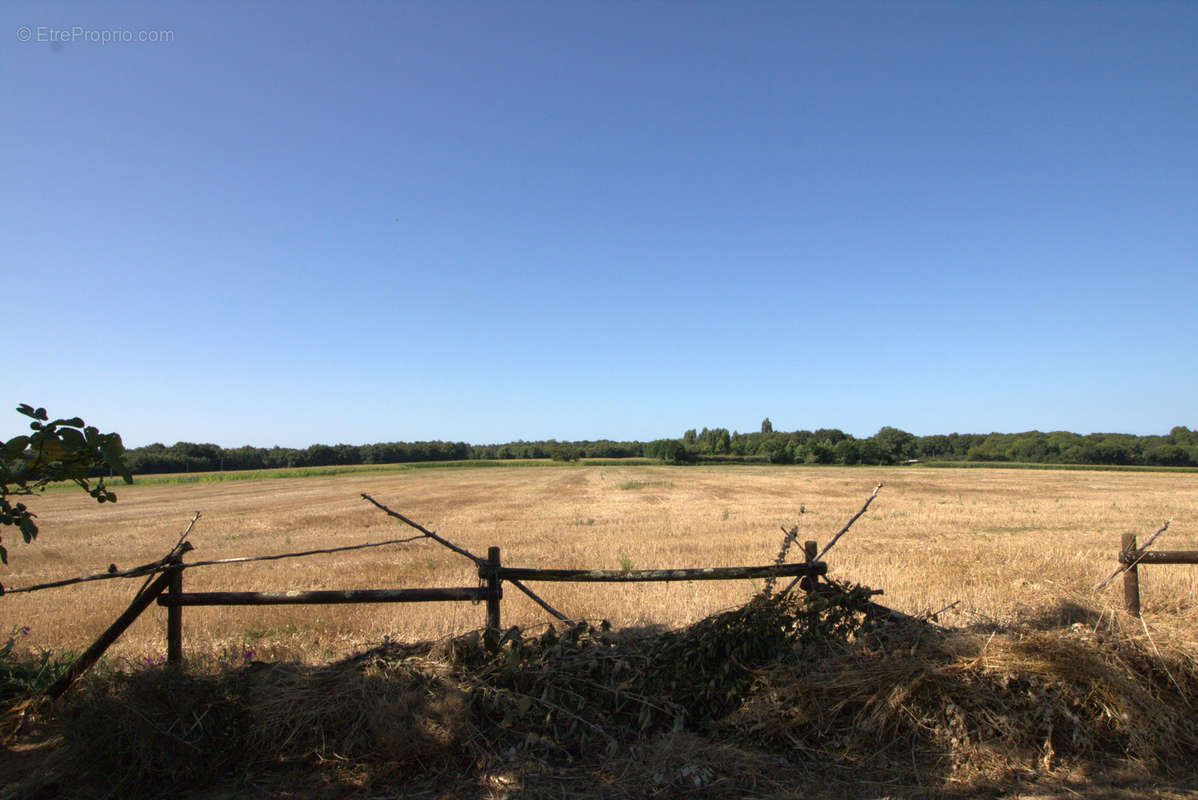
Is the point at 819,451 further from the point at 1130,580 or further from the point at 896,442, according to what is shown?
the point at 1130,580

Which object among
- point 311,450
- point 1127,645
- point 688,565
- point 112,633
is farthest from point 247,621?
point 311,450

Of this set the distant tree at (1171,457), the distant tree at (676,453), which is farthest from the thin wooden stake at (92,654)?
the distant tree at (1171,457)

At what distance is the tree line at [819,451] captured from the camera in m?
91.1

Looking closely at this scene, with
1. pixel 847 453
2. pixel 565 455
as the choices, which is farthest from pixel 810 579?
pixel 565 455

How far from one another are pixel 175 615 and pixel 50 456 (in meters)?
2.24

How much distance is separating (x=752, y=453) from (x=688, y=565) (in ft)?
413

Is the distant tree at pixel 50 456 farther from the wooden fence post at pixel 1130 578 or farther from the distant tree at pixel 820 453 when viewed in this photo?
the distant tree at pixel 820 453

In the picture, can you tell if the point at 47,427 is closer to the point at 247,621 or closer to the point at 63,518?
the point at 247,621

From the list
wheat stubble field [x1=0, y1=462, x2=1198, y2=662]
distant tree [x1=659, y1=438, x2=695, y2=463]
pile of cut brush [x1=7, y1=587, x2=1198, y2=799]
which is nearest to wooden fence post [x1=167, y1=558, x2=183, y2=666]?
pile of cut brush [x1=7, y1=587, x2=1198, y2=799]

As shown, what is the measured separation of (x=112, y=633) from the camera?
16.9ft

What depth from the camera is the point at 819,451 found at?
10738 cm

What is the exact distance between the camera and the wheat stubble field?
8414mm

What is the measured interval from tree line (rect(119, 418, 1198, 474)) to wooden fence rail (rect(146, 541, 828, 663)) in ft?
276

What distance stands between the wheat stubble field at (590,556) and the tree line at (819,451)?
65391mm
